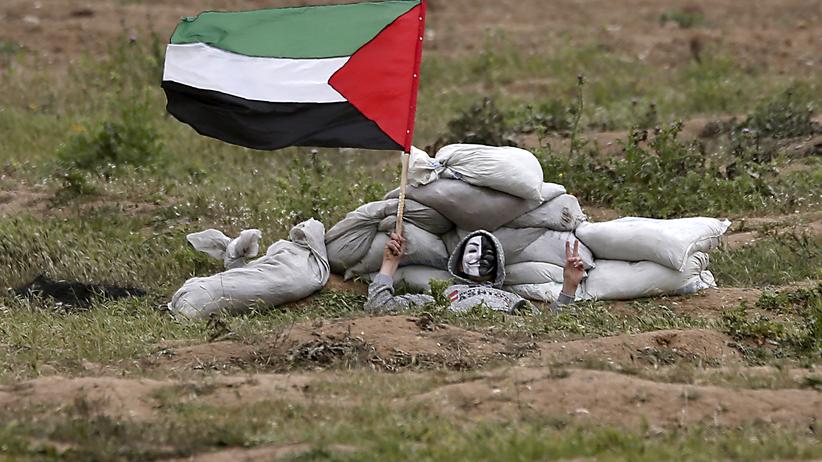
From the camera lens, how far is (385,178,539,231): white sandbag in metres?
7.68

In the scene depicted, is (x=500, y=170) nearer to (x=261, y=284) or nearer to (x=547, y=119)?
(x=261, y=284)

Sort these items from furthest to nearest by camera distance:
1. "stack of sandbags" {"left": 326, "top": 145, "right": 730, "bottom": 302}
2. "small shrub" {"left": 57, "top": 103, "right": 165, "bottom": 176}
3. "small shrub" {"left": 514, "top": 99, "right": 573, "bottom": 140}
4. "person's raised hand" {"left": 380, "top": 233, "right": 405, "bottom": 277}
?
1. "small shrub" {"left": 514, "top": 99, "right": 573, "bottom": 140}
2. "small shrub" {"left": 57, "top": 103, "right": 165, "bottom": 176}
3. "stack of sandbags" {"left": 326, "top": 145, "right": 730, "bottom": 302}
4. "person's raised hand" {"left": 380, "top": 233, "right": 405, "bottom": 277}

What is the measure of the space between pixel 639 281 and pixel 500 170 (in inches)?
38.0

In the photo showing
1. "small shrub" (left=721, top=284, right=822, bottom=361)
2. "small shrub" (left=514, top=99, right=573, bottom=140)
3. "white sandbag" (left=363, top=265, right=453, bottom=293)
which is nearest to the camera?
"small shrub" (left=721, top=284, right=822, bottom=361)

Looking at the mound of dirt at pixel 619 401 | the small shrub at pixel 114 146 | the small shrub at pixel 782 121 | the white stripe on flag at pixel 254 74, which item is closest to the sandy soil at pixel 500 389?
the mound of dirt at pixel 619 401

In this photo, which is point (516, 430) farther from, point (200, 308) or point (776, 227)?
point (776, 227)

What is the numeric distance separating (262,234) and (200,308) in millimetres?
1487

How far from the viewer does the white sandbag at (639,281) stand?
302 inches

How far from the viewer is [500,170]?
7.60m

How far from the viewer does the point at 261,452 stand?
16.2 feet

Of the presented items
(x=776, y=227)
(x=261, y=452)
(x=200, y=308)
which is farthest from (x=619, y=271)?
(x=261, y=452)

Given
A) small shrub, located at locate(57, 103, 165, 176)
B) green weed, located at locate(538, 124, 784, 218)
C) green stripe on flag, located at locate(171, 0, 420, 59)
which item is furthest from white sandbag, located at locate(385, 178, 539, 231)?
small shrub, located at locate(57, 103, 165, 176)

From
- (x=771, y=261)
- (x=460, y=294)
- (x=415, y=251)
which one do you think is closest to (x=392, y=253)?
(x=415, y=251)

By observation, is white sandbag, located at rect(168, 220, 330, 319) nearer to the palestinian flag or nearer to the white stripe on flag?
the palestinian flag
